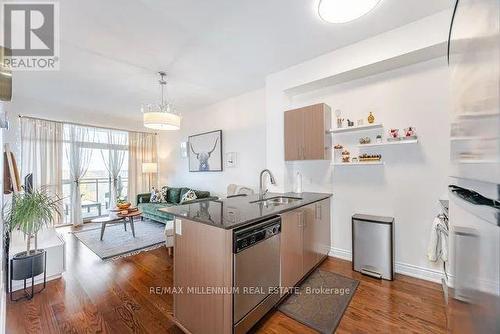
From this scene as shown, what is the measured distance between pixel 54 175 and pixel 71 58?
127 inches

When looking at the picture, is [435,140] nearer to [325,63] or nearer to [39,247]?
[325,63]

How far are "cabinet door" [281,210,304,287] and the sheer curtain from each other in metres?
5.33

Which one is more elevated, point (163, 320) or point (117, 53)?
point (117, 53)

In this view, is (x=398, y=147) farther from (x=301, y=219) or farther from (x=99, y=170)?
(x=99, y=170)

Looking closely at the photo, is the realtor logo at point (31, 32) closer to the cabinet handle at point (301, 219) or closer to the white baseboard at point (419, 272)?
the cabinet handle at point (301, 219)

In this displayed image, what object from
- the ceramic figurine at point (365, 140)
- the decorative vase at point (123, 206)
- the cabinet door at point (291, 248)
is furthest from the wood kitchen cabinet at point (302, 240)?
the decorative vase at point (123, 206)

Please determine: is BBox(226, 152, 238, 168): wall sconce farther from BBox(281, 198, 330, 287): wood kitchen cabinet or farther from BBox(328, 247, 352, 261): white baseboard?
BBox(328, 247, 352, 261): white baseboard

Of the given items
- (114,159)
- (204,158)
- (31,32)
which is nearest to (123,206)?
(204,158)

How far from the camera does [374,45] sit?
2385 millimetres

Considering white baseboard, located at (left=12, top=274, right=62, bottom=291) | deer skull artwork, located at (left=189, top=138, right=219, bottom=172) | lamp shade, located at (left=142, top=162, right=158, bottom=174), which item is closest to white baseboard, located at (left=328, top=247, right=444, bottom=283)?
deer skull artwork, located at (left=189, top=138, right=219, bottom=172)

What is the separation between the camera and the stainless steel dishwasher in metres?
1.42

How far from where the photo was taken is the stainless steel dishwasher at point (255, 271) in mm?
1422

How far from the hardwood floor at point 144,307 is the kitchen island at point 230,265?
280 mm

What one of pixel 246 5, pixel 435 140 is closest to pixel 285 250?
pixel 435 140
